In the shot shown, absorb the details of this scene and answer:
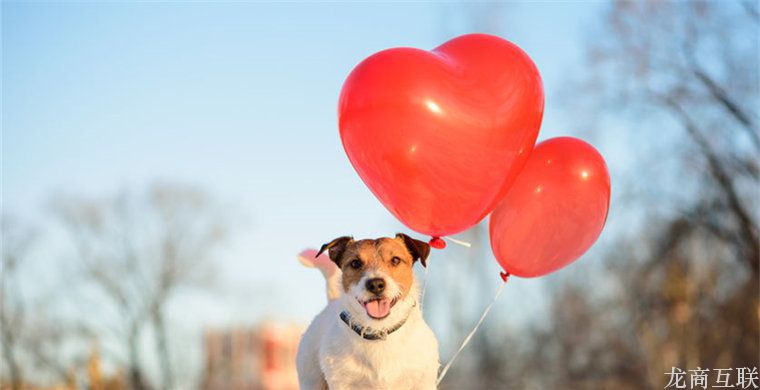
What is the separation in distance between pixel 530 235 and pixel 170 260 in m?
26.1

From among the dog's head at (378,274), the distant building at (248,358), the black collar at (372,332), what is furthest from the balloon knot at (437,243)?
the distant building at (248,358)

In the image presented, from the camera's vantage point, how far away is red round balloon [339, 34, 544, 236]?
17.6ft

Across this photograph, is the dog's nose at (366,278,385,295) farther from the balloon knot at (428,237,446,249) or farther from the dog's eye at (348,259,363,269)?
the balloon knot at (428,237,446,249)

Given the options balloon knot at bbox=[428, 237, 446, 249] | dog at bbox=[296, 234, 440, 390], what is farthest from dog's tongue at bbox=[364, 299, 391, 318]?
balloon knot at bbox=[428, 237, 446, 249]

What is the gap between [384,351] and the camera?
5312 mm

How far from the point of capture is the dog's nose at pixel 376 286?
5168mm

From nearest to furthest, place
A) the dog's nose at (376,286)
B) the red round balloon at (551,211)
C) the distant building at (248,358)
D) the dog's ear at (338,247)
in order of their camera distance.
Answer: the dog's nose at (376,286) → the dog's ear at (338,247) → the red round balloon at (551,211) → the distant building at (248,358)

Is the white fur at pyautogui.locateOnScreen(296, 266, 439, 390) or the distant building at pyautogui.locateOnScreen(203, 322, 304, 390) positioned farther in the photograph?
the distant building at pyautogui.locateOnScreen(203, 322, 304, 390)

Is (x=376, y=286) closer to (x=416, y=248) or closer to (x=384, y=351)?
(x=384, y=351)

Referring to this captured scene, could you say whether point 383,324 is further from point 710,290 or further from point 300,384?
point 710,290

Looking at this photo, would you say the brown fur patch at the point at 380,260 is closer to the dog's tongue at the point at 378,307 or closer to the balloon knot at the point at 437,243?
the dog's tongue at the point at 378,307

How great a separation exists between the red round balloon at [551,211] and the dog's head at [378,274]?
0.83 m

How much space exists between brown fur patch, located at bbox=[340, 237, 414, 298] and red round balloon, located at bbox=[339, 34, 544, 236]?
277mm

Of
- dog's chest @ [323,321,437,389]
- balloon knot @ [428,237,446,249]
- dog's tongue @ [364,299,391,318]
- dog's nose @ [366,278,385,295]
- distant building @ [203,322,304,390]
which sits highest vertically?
balloon knot @ [428,237,446,249]
